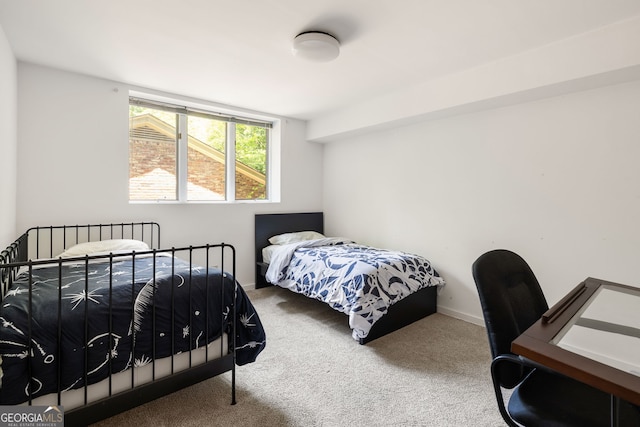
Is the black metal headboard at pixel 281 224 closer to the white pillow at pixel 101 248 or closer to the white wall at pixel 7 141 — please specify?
the white pillow at pixel 101 248

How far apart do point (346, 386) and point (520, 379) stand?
3.62 ft

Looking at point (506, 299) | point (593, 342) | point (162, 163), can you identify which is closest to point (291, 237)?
point (162, 163)

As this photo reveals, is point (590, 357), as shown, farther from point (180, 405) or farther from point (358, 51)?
point (358, 51)

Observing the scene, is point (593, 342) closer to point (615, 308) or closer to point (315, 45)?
point (615, 308)

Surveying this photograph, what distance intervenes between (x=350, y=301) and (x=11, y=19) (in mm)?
3041

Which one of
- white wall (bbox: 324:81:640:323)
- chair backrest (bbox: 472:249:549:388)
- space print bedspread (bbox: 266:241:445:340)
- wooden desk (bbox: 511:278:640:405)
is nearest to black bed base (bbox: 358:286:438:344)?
space print bedspread (bbox: 266:241:445:340)

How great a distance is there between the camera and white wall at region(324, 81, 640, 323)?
236 cm

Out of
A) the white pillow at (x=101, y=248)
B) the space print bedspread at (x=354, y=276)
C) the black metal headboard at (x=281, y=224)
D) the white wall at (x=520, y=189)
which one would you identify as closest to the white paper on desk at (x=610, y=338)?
the white wall at (x=520, y=189)

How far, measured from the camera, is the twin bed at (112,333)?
129 centimetres

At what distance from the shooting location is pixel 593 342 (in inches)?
37.6

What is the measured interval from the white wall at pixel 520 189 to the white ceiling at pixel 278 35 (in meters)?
0.63

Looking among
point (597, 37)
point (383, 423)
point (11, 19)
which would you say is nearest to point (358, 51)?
point (597, 37)

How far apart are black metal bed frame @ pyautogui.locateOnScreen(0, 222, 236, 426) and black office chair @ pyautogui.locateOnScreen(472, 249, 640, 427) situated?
51.6 inches

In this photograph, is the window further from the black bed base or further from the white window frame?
the black bed base
